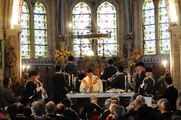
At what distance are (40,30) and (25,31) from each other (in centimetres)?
100

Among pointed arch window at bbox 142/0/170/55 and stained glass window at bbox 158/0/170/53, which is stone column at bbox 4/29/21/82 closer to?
pointed arch window at bbox 142/0/170/55

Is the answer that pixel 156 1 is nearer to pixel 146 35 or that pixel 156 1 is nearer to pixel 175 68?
pixel 146 35

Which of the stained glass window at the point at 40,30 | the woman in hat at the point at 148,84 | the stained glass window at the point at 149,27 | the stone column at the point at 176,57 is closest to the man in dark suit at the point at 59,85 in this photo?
the woman in hat at the point at 148,84

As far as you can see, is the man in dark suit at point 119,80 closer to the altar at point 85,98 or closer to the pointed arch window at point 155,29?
the altar at point 85,98

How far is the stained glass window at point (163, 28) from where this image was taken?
29719 mm

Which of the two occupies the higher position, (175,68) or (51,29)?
(51,29)

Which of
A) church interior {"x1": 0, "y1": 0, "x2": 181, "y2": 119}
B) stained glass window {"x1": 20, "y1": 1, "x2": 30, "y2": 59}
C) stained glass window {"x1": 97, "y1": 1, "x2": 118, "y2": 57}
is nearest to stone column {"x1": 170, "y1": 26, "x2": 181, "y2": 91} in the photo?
church interior {"x1": 0, "y1": 0, "x2": 181, "y2": 119}

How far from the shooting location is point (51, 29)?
99.8ft

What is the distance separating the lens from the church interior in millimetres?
29328

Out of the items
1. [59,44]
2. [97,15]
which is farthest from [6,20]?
[97,15]

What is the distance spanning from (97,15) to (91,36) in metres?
7.28

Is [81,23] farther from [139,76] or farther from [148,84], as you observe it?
[148,84]

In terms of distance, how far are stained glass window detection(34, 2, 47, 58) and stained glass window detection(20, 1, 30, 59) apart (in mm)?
517

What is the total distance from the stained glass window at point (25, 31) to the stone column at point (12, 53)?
18.1ft
